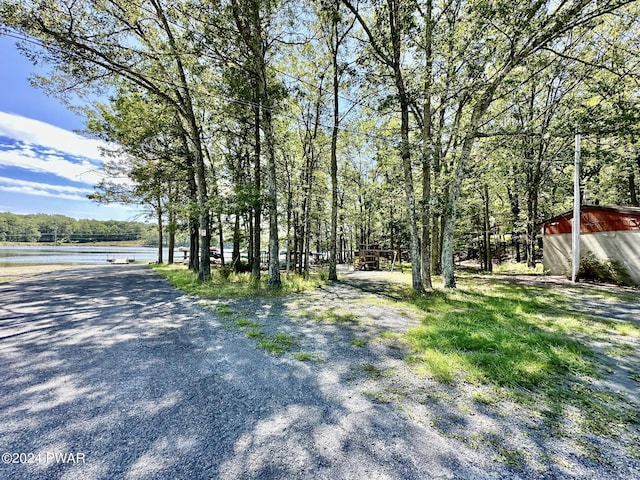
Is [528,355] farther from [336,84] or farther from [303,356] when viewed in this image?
[336,84]

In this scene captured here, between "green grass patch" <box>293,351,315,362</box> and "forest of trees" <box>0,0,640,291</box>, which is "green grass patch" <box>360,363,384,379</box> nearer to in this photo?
"green grass patch" <box>293,351,315,362</box>

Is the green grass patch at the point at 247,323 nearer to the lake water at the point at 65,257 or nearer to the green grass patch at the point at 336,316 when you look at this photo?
the green grass patch at the point at 336,316

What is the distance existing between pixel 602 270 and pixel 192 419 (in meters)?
13.3

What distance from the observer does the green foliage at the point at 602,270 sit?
9117 mm

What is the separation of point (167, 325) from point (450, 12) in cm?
1071

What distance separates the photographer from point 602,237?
9938 millimetres

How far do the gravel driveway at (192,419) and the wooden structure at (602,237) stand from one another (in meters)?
12.2

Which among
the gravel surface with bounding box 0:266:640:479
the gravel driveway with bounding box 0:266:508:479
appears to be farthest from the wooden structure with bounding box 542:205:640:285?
the gravel driveway with bounding box 0:266:508:479

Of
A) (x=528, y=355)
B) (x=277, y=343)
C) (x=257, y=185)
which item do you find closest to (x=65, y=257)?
(x=257, y=185)

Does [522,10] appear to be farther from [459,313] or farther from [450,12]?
[459,313]

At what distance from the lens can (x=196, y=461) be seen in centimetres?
173

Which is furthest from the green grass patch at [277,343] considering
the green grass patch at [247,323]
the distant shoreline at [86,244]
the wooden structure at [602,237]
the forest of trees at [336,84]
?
the distant shoreline at [86,244]

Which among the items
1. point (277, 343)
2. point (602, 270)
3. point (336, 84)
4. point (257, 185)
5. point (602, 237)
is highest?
point (336, 84)

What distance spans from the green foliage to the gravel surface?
10487 millimetres
